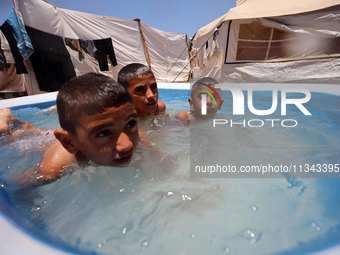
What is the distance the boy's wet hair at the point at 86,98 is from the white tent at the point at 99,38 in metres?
5.14

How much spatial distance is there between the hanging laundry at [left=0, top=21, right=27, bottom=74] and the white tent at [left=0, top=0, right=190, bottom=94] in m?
0.41

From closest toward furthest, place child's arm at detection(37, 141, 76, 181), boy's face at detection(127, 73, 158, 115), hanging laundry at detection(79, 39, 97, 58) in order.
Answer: child's arm at detection(37, 141, 76, 181), boy's face at detection(127, 73, 158, 115), hanging laundry at detection(79, 39, 97, 58)

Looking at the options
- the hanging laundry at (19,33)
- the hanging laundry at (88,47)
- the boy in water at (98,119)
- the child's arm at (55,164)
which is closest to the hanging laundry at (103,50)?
the hanging laundry at (88,47)

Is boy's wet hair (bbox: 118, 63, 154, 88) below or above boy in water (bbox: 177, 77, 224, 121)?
above

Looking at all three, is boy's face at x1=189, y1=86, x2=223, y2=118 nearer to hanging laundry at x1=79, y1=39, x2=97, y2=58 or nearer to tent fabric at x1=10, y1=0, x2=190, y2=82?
tent fabric at x1=10, y1=0, x2=190, y2=82

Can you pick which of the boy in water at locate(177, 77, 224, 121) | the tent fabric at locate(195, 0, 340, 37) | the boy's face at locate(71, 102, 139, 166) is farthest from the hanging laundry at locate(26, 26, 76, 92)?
the boy's face at locate(71, 102, 139, 166)

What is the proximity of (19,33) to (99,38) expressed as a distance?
2.56 meters

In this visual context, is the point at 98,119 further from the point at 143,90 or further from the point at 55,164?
the point at 143,90

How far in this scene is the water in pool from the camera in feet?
2.15

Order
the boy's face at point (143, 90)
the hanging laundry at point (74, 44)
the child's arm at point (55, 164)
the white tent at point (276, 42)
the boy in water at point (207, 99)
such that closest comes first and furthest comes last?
the child's arm at point (55, 164)
the boy's face at point (143, 90)
the boy in water at point (207, 99)
the white tent at point (276, 42)
the hanging laundry at point (74, 44)

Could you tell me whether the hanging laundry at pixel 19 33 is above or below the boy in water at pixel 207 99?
above

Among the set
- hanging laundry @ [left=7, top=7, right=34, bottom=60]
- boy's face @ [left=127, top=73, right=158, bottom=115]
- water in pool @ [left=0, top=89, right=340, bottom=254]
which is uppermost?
hanging laundry @ [left=7, top=7, right=34, bottom=60]

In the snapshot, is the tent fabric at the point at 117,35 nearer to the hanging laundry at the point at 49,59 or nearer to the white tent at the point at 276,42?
the hanging laundry at the point at 49,59

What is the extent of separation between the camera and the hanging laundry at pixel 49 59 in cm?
506
